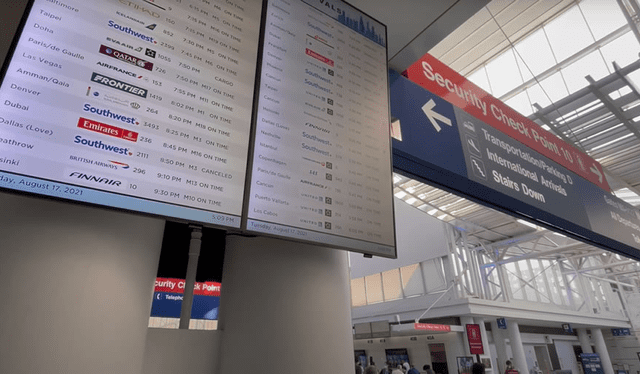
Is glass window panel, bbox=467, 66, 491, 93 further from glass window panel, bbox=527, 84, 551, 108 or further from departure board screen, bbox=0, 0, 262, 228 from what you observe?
departure board screen, bbox=0, 0, 262, 228

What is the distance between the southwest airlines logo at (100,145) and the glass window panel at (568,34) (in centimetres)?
1008

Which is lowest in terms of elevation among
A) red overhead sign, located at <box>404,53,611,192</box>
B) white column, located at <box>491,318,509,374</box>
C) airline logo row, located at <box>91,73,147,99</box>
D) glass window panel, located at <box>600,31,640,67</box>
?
white column, located at <box>491,318,509,374</box>

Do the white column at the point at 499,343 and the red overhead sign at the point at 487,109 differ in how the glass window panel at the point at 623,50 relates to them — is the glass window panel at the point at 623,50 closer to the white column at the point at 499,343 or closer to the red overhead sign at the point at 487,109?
the red overhead sign at the point at 487,109

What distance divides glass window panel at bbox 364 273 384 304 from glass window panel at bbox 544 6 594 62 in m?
10.9

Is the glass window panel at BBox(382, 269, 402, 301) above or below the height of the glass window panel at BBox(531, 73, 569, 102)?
below

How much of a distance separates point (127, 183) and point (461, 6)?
2.18 meters

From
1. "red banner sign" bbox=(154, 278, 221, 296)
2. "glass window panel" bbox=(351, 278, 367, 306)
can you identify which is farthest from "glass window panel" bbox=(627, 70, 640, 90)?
"glass window panel" bbox=(351, 278, 367, 306)

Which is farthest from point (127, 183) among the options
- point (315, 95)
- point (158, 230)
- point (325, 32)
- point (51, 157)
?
point (325, 32)

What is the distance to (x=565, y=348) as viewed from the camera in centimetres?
1816

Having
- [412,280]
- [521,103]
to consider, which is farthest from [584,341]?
[521,103]

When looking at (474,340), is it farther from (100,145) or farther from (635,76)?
(100,145)

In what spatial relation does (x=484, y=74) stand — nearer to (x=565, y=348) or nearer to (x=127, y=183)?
(x=127, y=183)

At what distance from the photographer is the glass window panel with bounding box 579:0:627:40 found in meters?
7.20

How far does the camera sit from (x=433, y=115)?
9.54ft
